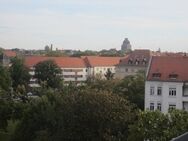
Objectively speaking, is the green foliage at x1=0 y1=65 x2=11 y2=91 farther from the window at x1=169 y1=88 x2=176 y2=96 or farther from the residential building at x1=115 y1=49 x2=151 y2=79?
the residential building at x1=115 y1=49 x2=151 y2=79

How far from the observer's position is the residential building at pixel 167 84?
48.4 metres

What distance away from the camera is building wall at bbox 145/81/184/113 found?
48188 mm

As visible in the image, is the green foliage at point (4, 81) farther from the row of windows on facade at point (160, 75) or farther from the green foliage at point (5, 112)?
the row of windows on facade at point (160, 75)

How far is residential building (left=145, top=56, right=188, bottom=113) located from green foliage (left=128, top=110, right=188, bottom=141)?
58.2 feet

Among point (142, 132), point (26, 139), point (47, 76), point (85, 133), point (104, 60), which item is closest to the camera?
point (142, 132)

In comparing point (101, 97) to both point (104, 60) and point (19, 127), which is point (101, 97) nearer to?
point (19, 127)

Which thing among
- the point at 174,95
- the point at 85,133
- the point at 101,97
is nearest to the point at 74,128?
the point at 85,133

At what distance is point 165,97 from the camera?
49.1 meters

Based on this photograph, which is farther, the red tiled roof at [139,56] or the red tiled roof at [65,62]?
the red tiled roof at [65,62]

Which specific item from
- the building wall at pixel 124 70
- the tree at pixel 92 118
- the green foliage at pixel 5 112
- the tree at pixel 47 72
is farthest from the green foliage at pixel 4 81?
the tree at pixel 92 118

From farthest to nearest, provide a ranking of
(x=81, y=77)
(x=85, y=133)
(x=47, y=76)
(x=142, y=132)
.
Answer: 1. (x=81, y=77)
2. (x=47, y=76)
3. (x=85, y=133)
4. (x=142, y=132)

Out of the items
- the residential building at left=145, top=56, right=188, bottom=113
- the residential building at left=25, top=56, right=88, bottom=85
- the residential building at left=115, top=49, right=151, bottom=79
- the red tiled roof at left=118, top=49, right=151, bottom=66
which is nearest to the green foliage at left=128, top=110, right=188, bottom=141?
the residential building at left=145, top=56, right=188, bottom=113

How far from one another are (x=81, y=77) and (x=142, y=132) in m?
117

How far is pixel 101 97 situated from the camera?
33.9m
